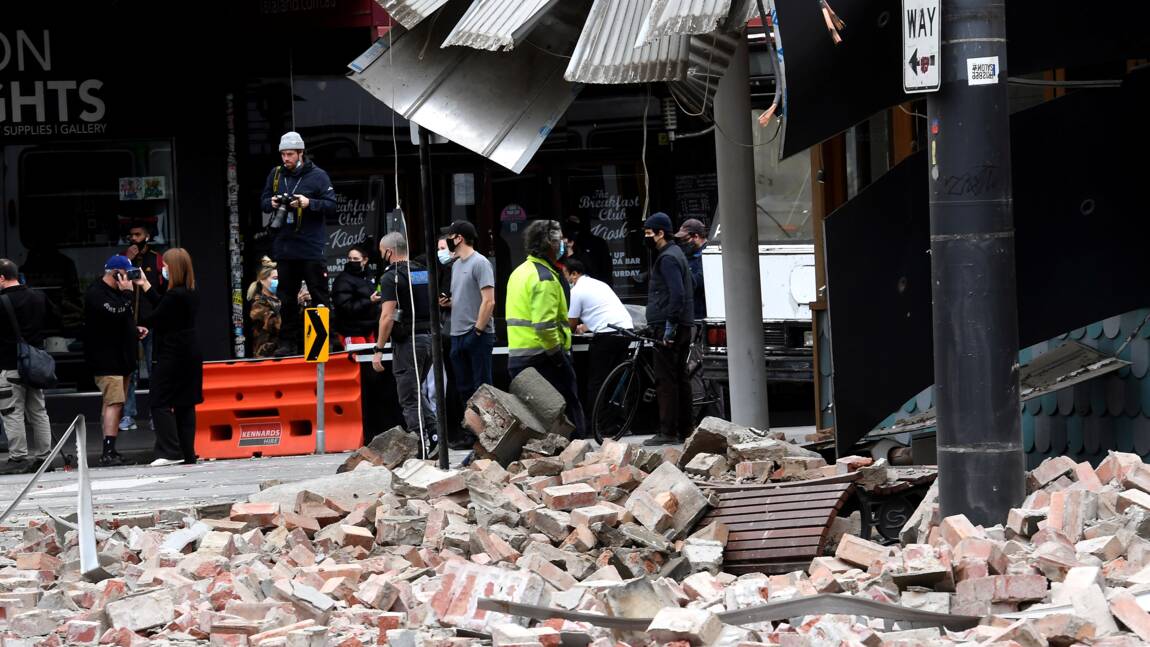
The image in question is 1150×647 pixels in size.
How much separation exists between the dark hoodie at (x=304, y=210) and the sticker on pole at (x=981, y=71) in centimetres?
858

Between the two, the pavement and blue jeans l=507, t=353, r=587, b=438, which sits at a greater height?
blue jeans l=507, t=353, r=587, b=438

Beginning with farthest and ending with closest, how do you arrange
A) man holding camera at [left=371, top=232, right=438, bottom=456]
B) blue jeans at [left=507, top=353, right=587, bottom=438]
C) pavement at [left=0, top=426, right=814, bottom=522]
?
man holding camera at [left=371, top=232, right=438, bottom=456]
blue jeans at [left=507, top=353, right=587, bottom=438]
pavement at [left=0, top=426, right=814, bottom=522]

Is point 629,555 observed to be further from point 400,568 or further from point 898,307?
point 898,307

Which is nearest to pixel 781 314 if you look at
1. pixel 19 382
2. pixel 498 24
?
pixel 19 382

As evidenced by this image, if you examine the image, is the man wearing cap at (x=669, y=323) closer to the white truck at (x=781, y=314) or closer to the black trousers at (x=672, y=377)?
the black trousers at (x=672, y=377)

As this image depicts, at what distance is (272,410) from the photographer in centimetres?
1537

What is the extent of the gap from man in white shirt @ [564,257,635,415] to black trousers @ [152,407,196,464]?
3.69 m

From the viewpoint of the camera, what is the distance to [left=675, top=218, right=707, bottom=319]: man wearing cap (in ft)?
49.2

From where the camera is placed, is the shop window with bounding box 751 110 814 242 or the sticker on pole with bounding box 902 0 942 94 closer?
the sticker on pole with bounding box 902 0 942 94

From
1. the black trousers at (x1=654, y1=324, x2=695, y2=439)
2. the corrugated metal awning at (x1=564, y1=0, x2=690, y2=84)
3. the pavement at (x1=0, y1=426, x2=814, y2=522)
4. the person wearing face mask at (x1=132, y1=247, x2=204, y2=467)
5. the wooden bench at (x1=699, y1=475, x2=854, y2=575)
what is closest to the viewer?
the wooden bench at (x1=699, y1=475, x2=854, y2=575)

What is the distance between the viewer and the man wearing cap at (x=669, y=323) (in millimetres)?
13672

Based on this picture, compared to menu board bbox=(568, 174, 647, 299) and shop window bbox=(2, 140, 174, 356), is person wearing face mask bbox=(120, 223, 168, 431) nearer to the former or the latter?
shop window bbox=(2, 140, 174, 356)

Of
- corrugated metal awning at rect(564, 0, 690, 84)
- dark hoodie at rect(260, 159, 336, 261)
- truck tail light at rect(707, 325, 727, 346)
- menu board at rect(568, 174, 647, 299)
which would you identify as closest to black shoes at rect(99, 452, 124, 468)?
dark hoodie at rect(260, 159, 336, 261)

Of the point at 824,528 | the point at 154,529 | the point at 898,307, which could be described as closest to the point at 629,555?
the point at 824,528
